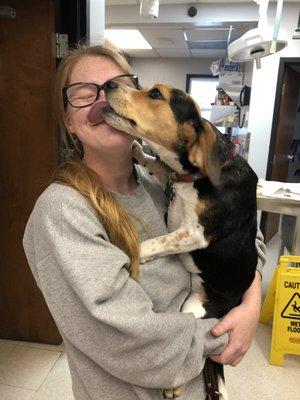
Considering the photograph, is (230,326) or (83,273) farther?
(230,326)

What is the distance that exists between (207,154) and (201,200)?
5.7 inches

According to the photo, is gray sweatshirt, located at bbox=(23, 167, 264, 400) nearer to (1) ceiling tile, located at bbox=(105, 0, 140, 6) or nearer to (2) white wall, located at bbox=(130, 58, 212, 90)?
(1) ceiling tile, located at bbox=(105, 0, 140, 6)

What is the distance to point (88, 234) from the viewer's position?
0.68 m

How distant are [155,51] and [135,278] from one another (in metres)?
6.75

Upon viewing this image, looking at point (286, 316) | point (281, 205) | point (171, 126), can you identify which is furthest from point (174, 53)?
point (171, 126)

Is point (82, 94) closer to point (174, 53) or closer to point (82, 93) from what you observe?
point (82, 93)

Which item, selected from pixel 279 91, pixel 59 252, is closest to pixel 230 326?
pixel 59 252

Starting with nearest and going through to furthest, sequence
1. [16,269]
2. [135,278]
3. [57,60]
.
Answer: [135,278]
[57,60]
[16,269]

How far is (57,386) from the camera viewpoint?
1884 mm

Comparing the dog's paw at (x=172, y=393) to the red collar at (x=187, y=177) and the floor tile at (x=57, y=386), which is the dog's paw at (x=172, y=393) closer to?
the red collar at (x=187, y=177)

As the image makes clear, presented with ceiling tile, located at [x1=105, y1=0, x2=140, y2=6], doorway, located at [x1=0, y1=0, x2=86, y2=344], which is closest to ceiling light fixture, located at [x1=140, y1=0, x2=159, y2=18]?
doorway, located at [x1=0, y1=0, x2=86, y2=344]

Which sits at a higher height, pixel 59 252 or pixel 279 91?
pixel 279 91

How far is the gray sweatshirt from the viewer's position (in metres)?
0.63

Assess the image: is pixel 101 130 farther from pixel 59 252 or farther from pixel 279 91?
pixel 279 91
